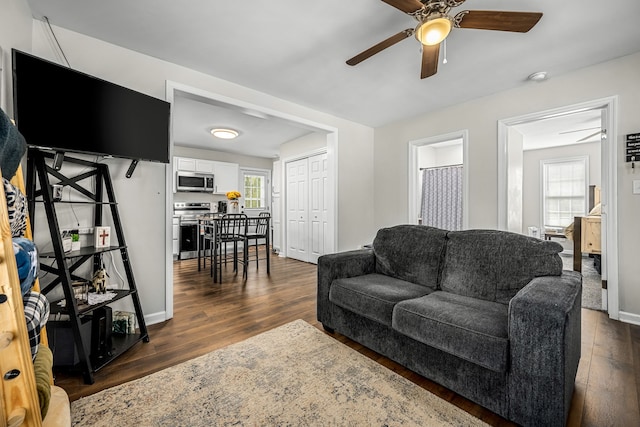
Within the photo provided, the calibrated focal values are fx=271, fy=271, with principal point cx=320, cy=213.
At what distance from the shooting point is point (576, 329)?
1.46 metres

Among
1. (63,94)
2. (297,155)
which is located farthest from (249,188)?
(63,94)

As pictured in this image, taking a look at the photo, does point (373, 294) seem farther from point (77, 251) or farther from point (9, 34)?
point (9, 34)

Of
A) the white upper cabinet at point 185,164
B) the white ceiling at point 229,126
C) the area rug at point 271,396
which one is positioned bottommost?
the area rug at point 271,396

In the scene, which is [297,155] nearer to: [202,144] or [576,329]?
[202,144]

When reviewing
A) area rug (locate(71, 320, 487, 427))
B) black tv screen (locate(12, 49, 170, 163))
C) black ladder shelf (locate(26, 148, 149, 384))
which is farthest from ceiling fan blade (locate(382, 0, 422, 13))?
black ladder shelf (locate(26, 148, 149, 384))

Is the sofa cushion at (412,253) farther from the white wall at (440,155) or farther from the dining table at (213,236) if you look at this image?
the white wall at (440,155)

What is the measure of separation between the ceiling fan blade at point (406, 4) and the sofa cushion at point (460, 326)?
178 cm

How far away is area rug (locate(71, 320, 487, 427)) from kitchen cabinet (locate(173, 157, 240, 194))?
16.2ft

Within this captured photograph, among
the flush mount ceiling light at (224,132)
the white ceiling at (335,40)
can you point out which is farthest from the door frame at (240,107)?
the flush mount ceiling light at (224,132)

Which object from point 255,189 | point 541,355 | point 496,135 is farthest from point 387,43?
point 255,189

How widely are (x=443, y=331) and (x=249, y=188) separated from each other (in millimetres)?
6494

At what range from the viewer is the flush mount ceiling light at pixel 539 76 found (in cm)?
280

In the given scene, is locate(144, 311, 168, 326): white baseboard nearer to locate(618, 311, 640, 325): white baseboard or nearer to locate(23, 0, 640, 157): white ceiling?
locate(23, 0, 640, 157): white ceiling

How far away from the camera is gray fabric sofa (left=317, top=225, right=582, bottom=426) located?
123 centimetres
